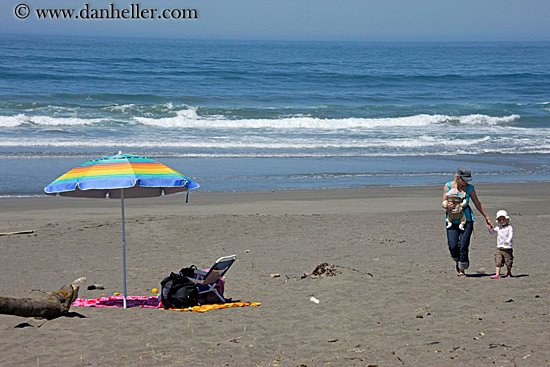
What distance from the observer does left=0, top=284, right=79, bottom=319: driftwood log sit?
512cm

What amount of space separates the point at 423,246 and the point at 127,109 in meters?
23.2

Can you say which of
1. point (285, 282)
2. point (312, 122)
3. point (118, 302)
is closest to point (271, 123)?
point (312, 122)

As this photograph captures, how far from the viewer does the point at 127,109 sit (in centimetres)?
2984

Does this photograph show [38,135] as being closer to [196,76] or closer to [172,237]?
[172,237]

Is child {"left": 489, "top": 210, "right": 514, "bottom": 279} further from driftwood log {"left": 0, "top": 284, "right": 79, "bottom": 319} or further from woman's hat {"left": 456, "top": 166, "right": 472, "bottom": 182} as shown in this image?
driftwood log {"left": 0, "top": 284, "right": 79, "bottom": 319}

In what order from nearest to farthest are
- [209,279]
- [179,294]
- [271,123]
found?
[179,294], [209,279], [271,123]

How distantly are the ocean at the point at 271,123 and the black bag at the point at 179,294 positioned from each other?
25.8 ft

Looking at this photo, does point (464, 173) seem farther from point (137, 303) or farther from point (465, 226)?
point (137, 303)

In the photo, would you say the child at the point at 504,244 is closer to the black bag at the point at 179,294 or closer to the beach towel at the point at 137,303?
the beach towel at the point at 137,303

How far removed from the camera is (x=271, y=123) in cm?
2792

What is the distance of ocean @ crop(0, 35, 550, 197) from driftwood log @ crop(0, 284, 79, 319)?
8.17 metres

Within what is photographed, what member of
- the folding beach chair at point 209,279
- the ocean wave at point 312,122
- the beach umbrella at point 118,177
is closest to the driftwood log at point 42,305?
the beach umbrella at point 118,177

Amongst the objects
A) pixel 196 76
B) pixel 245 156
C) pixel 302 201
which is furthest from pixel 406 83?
pixel 302 201

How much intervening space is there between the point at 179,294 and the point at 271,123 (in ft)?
72.4
